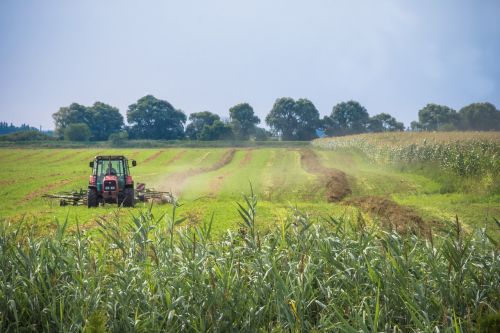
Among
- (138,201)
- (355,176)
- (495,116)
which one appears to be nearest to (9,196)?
(138,201)

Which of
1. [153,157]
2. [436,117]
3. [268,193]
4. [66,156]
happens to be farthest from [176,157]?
[436,117]

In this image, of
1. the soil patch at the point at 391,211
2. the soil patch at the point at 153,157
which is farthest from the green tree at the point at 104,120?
the soil patch at the point at 391,211

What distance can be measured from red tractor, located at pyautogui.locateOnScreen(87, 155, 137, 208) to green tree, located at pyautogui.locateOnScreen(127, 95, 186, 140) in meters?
99.4

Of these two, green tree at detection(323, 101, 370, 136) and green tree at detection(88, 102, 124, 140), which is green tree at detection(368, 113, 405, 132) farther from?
green tree at detection(88, 102, 124, 140)

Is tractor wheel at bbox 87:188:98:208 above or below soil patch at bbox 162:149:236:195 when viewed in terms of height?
above

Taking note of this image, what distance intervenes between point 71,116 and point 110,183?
10920 cm

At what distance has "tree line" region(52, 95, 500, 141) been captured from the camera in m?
120

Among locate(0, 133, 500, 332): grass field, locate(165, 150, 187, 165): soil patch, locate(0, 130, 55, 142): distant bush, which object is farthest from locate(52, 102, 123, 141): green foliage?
locate(0, 133, 500, 332): grass field

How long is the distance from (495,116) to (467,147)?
107295 mm

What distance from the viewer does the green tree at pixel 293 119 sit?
13250cm

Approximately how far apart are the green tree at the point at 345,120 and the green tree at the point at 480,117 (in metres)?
30.3

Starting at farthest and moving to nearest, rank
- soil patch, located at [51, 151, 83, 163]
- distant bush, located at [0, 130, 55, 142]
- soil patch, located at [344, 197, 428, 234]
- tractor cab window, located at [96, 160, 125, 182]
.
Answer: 1. distant bush, located at [0, 130, 55, 142]
2. soil patch, located at [51, 151, 83, 163]
3. tractor cab window, located at [96, 160, 125, 182]
4. soil patch, located at [344, 197, 428, 234]

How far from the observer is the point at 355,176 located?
30.7 metres

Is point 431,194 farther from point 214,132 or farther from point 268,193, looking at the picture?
point 214,132
